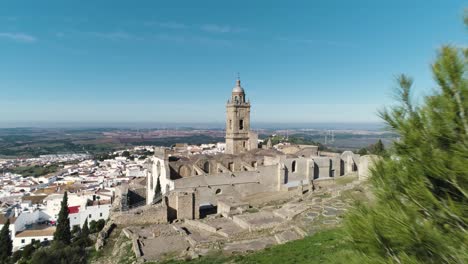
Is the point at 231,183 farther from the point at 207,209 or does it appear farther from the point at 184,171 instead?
the point at 184,171

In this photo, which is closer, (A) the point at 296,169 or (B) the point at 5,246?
(A) the point at 296,169

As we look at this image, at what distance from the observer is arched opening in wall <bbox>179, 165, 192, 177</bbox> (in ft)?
81.8

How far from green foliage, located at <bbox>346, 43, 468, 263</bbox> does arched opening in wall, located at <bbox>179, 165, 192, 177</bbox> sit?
2238 cm

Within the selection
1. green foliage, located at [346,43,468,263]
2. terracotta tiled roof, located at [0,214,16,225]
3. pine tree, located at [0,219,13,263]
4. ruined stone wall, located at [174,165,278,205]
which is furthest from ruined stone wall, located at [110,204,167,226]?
terracotta tiled roof, located at [0,214,16,225]

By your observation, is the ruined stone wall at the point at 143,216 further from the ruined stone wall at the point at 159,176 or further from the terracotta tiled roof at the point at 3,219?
the terracotta tiled roof at the point at 3,219

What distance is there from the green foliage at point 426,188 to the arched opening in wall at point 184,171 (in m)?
22.4

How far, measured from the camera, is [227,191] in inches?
895

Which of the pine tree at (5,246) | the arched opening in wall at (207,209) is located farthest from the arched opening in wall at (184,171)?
the pine tree at (5,246)

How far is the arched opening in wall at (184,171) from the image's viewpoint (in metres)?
24.9

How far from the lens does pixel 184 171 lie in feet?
82.3

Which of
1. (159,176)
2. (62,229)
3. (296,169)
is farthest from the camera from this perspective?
(296,169)

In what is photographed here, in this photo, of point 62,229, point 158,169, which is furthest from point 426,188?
point 62,229

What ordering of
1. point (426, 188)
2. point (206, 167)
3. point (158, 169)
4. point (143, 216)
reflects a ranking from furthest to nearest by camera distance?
point (206, 167)
point (158, 169)
point (143, 216)
point (426, 188)

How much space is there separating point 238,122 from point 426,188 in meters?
30.0
